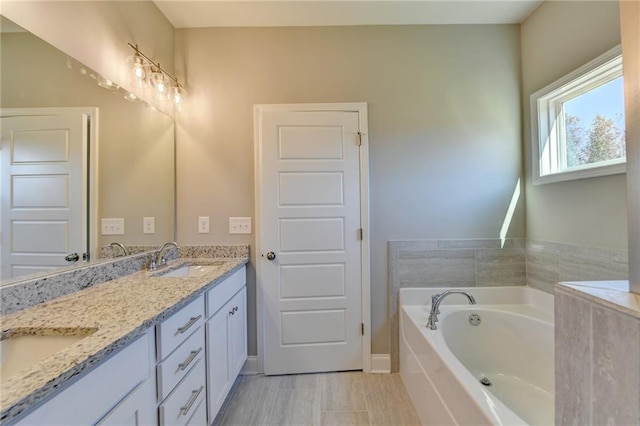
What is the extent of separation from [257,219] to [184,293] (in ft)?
2.99

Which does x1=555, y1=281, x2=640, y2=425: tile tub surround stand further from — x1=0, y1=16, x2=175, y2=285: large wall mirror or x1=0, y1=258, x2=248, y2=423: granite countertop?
x1=0, y1=16, x2=175, y2=285: large wall mirror

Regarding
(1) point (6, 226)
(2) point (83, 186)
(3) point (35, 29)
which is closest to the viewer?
(1) point (6, 226)

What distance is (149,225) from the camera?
1.77 m

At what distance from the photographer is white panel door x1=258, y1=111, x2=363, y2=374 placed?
Answer: 2010 mm

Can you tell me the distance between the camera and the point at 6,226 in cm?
97

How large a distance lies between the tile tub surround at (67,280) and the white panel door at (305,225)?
82cm

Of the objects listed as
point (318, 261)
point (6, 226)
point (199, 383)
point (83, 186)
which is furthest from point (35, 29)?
point (318, 261)

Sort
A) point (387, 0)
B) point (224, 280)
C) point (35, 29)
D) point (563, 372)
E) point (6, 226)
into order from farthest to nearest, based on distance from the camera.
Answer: point (387, 0) < point (224, 280) < point (35, 29) < point (6, 226) < point (563, 372)

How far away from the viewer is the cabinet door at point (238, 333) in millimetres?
1704

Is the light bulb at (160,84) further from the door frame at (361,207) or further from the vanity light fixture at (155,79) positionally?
the door frame at (361,207)

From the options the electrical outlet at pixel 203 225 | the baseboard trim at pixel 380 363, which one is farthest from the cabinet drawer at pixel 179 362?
the baseboard trim at pixel 380 363

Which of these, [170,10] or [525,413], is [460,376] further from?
[170,10]

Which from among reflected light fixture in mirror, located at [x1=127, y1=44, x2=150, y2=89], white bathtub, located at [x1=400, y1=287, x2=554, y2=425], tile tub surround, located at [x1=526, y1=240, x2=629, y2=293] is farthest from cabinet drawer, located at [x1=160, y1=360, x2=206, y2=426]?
tile tub surround, located at [x1=526, y1=240, x2=629, y2=293]

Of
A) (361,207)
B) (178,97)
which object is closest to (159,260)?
(178,97)
